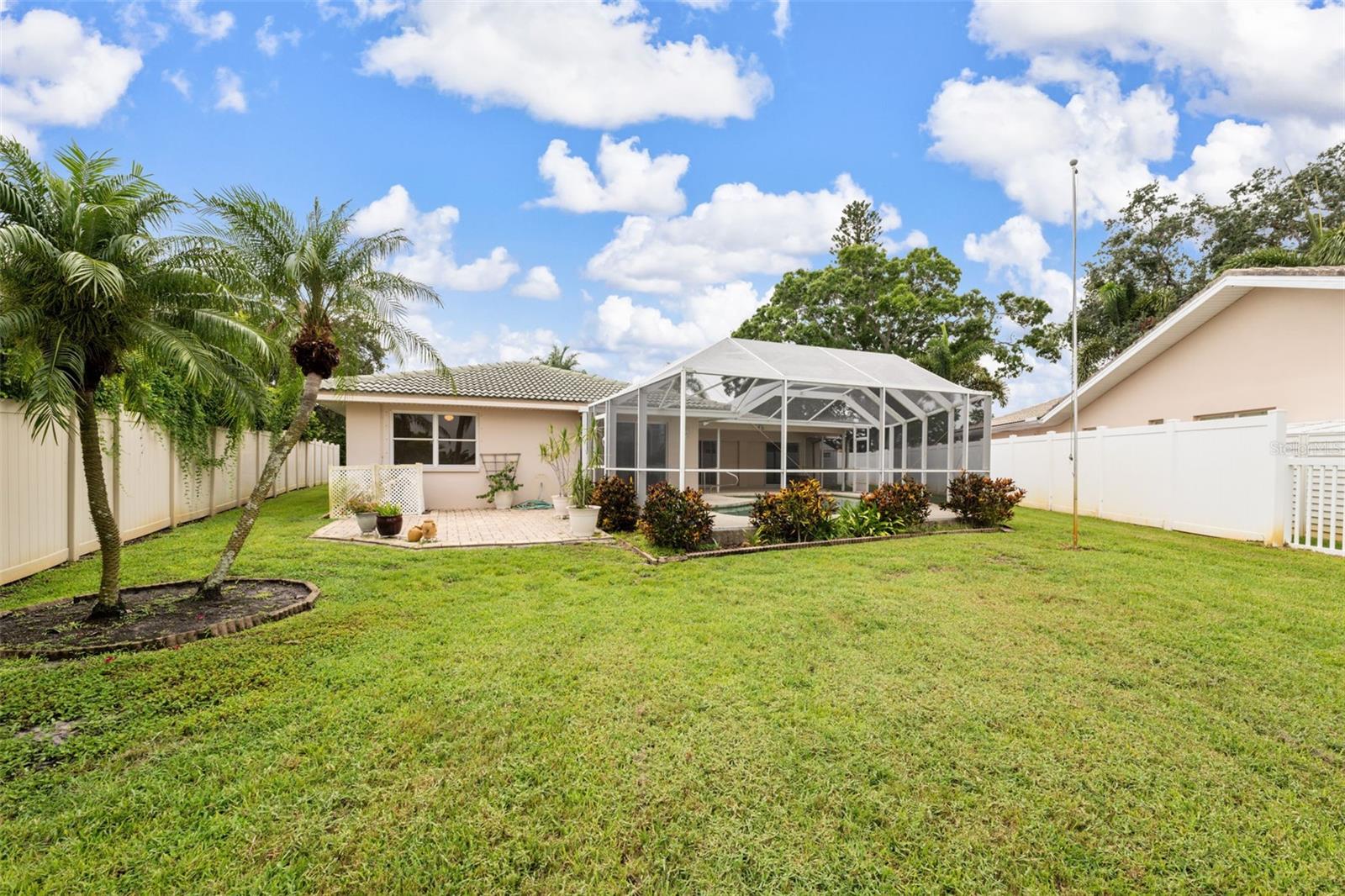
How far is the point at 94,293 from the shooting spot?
13.2 feet

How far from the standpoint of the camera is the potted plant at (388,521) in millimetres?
9562

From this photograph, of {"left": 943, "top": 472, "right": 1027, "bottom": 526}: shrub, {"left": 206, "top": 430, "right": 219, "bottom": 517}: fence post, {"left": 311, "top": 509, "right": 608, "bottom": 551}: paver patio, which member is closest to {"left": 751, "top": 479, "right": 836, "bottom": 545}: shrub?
{"left": 311, "top": 509, "right": 608, "bottom": 551}: paver patio

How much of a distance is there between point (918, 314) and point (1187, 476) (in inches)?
693

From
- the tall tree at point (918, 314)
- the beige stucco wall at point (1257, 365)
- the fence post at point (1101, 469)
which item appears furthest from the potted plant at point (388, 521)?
the tall tree at point (918, 314)

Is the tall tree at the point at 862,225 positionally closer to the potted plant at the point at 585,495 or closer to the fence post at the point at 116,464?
the potted plant at the point at 585,495

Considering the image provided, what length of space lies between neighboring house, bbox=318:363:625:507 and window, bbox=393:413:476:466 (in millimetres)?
20

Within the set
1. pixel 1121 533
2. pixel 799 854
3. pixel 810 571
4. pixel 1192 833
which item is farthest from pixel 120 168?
pixel 1121 533

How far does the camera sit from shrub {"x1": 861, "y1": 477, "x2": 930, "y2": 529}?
32.1 feet

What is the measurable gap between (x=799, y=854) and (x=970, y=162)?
18.4 metres

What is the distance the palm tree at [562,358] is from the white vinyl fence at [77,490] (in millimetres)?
26162

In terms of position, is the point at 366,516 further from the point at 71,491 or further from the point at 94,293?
the point at 94,293

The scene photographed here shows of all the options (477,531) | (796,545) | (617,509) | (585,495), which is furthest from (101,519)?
(796,545)

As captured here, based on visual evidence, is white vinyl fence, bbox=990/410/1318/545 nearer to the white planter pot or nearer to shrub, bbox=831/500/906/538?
shrub, bbox=831/500/906/538

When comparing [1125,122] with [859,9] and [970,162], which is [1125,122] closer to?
[970,162]
